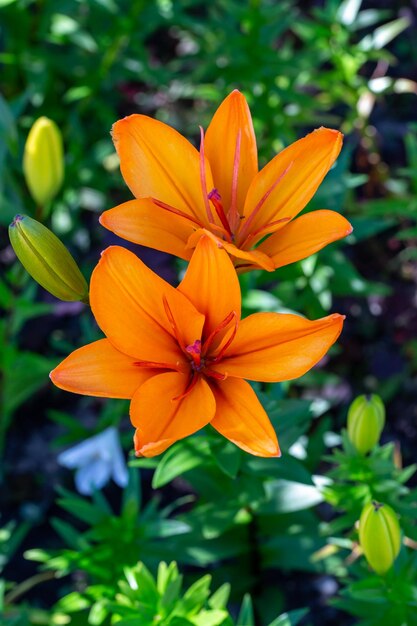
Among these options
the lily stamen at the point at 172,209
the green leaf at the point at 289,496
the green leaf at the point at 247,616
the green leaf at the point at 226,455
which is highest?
the lily stamen at the point at 172,209

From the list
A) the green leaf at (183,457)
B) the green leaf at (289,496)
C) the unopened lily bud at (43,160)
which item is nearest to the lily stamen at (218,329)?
the green leaf at (183,457)

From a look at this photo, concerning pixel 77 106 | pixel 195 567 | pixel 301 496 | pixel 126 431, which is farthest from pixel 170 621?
pixel 77 106

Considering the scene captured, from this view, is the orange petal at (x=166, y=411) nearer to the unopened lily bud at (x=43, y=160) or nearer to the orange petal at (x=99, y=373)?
the orange petal at (x=99, y=373)

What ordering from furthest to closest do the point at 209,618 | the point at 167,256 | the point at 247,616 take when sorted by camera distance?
the point at 167,256 < the point at 247,616 < the point at 209,618

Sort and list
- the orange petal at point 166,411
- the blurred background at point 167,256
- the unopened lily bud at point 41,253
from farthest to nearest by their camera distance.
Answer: the blurred background at point 167,256, the unopened lily bud at point 41,253, the orange petal at point 166,411

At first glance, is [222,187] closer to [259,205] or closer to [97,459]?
[259,205]

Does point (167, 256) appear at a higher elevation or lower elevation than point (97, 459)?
higher

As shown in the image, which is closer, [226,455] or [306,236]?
[306,236]

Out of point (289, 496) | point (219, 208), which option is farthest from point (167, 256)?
point (219, 208)
